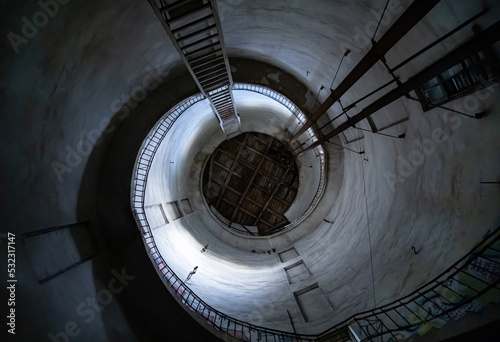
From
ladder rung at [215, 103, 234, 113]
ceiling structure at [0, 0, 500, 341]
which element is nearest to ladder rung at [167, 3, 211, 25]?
ceiling structure at [0, 0, 500, 341]

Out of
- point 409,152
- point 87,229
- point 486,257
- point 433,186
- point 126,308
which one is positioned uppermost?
point 409,152

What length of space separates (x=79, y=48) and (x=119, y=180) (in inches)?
131

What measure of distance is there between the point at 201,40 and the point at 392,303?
6614mm

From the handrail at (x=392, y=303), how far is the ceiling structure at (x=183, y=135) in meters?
0.28

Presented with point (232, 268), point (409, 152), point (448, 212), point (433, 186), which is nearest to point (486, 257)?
point (448, 212)

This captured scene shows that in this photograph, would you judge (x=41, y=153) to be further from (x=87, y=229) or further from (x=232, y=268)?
(x=232, y=268)

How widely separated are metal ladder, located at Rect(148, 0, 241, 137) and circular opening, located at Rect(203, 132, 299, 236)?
6.72 metres

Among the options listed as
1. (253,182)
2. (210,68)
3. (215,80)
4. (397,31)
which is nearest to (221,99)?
(215,80)

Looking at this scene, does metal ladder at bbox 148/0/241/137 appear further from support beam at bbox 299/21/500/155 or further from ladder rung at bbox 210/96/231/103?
support beam at bbox 299/21/500/155

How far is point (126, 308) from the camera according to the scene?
6301 millimetres

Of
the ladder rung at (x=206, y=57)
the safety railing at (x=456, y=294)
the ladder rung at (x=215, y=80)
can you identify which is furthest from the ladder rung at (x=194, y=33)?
the safety railing at (x=456, y=294)

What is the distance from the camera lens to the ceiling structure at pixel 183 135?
3824mm

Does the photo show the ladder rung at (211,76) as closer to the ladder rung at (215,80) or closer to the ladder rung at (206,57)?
the ladder rung at (215,80)

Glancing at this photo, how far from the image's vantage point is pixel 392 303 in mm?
5176
